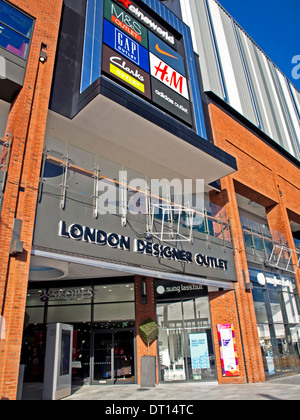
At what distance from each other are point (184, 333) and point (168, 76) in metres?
11.9

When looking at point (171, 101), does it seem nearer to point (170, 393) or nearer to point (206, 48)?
point (206, 48)

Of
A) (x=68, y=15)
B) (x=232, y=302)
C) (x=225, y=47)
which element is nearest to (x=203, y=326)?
(x=232, y=302)

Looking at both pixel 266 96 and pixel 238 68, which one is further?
pixel 266 96

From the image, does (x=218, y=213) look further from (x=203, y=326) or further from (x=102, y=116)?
(x=102, y=116)

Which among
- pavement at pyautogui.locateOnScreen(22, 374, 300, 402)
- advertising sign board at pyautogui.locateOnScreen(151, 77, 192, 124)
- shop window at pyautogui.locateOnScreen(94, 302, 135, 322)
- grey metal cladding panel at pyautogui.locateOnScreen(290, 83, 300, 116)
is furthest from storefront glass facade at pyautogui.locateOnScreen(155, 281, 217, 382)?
grey metal cladding panel at pyautogui.locateOnScreen(290, 83, 300, 116)

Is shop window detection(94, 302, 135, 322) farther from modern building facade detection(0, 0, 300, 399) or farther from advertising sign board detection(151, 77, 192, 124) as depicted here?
advertising sign board detection(151, 77, 192, 124)

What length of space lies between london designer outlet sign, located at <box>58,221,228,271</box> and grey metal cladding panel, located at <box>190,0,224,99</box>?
10472mm

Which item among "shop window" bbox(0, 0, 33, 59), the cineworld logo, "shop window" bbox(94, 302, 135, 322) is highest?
the cineworld logo

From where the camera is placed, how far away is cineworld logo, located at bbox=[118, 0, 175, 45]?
49.0 ft

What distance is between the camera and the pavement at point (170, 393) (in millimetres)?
9578

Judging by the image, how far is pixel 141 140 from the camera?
1257 centimetres

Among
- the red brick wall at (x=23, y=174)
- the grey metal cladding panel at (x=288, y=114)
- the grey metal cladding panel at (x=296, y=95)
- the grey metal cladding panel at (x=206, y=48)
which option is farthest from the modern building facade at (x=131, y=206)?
the grey metal cladding panel at (x=296, y=95)

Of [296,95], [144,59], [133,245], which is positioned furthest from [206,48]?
[133,245]

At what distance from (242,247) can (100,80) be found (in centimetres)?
1031
